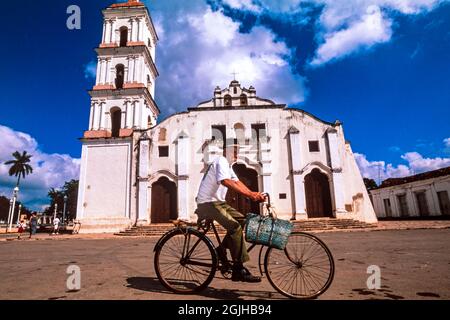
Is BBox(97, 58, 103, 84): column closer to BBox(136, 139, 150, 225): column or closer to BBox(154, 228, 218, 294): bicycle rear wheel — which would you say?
BBox(136, 139, 150, 225): column

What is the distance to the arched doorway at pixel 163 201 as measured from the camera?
19.2 metres

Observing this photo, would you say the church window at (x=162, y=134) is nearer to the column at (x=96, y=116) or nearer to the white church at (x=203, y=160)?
the white church at (x=203, y=160)

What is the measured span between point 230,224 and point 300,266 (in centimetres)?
90

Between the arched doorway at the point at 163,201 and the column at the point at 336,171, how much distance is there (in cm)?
1070

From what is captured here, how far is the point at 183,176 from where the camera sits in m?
19.1

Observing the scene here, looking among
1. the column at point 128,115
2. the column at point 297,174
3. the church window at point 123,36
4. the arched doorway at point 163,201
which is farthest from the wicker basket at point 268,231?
the church window at point 123,36

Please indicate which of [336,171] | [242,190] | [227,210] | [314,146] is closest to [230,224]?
[227,210]

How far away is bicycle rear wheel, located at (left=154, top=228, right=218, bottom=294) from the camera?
323 centimetres

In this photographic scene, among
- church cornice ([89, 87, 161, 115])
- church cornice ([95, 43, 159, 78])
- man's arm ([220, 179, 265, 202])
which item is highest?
church cornice ([95, 43, 159, 78])

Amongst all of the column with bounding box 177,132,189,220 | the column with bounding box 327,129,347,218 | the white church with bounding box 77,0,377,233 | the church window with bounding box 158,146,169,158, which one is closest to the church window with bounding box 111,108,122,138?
the white church with bounding box 77,0,377,233

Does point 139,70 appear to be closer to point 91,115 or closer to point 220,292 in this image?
point 91,115

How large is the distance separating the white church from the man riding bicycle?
1475 centimetres
